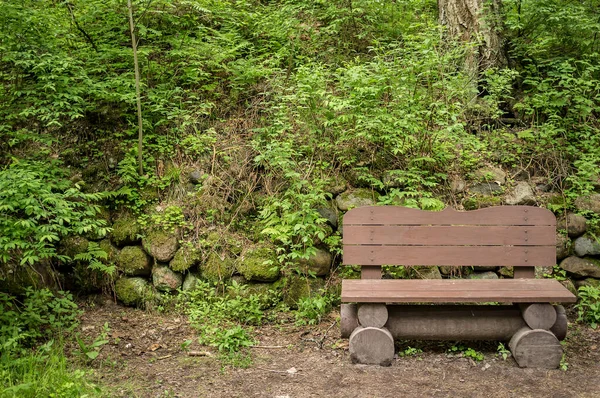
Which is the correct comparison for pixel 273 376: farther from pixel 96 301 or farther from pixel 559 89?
pixel 559 89

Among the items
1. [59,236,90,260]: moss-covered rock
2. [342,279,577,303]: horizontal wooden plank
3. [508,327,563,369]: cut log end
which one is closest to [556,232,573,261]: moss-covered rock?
[342,279,577,303]: horizontal wooden plank

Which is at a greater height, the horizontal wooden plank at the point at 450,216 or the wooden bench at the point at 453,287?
the horizontal wooden plank at the point at 450,216

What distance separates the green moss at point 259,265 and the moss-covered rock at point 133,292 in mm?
1025

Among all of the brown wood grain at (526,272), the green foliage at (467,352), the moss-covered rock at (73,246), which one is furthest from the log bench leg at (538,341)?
the moss-covered rock at (73,246)

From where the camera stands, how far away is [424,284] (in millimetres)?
4438

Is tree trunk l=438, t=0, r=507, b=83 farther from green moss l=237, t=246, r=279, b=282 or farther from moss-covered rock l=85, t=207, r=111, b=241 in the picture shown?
moss-covered rock l=85, t=207, r=111, b=241

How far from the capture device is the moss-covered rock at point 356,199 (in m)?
5.52

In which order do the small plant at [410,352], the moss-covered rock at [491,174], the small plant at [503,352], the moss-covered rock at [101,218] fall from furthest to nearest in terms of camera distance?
the moss-covered rock at [491,174], the moss-covered rock at [101,218], the small plant at [410,352], the small plant at [503,352]

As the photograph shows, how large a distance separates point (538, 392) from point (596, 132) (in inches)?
144

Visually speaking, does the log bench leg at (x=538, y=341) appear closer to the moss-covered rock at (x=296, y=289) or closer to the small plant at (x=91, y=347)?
the moss-covered rock at (x=296, y=289)

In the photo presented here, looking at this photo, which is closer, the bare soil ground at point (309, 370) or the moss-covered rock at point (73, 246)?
the bare soil ground at point (309, 370)

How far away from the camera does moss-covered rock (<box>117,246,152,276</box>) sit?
17.6 feet

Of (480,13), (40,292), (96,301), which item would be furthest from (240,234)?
(480,13)

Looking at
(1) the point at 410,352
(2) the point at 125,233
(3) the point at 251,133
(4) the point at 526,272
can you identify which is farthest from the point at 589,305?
(2) the point at 125,233
